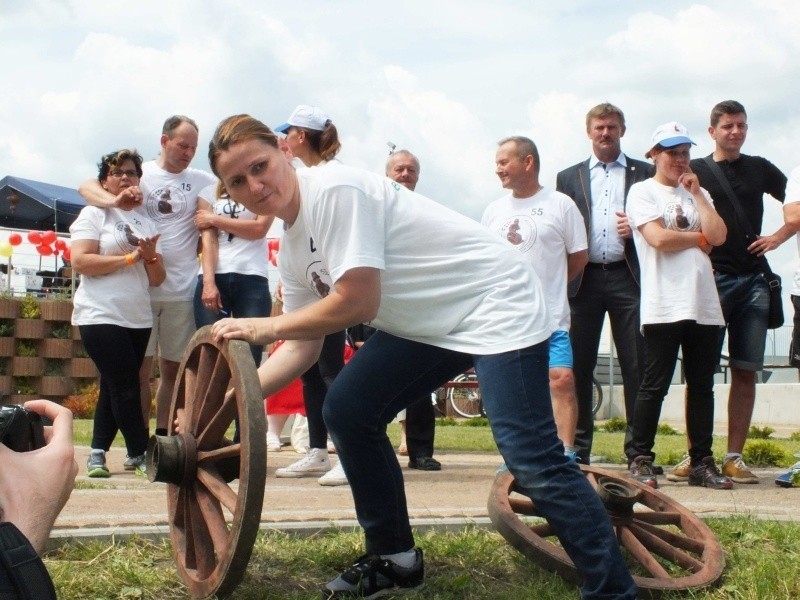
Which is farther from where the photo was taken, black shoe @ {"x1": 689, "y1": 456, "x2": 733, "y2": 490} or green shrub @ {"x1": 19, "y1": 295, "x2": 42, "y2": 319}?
green shrub @ {"x1": 19, "y1": 295, "x2": 42, "y2": 319}

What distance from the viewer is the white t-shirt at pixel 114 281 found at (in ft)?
21.6

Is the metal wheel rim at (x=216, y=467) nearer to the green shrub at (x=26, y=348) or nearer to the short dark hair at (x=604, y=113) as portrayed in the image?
the short dark hair at (x=604, y=113)

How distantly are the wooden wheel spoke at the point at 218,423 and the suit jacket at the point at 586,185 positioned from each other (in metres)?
3.56

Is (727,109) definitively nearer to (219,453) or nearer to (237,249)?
(237,249)

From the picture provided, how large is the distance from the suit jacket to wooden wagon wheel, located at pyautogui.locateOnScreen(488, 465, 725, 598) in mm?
2399

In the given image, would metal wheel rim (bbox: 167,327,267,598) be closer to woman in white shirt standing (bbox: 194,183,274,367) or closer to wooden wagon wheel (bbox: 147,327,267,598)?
wooden wagon wheel (bbox: 147,327,267,598)

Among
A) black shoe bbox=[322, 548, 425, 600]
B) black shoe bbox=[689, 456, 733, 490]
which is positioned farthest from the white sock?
black shoe bbox=[689, 456, 733, 490]

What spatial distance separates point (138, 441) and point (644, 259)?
317 centimetres

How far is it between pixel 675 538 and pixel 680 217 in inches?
98.6

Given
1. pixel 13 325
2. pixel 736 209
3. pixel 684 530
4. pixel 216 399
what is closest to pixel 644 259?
pixel 736 209

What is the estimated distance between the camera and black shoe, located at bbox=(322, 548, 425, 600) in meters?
3.79

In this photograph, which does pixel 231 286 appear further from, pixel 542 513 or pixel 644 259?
pixel 542 513

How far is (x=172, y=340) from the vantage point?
277 inches

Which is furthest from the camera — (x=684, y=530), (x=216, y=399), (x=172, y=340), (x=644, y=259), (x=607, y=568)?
(x=172, y=340)
